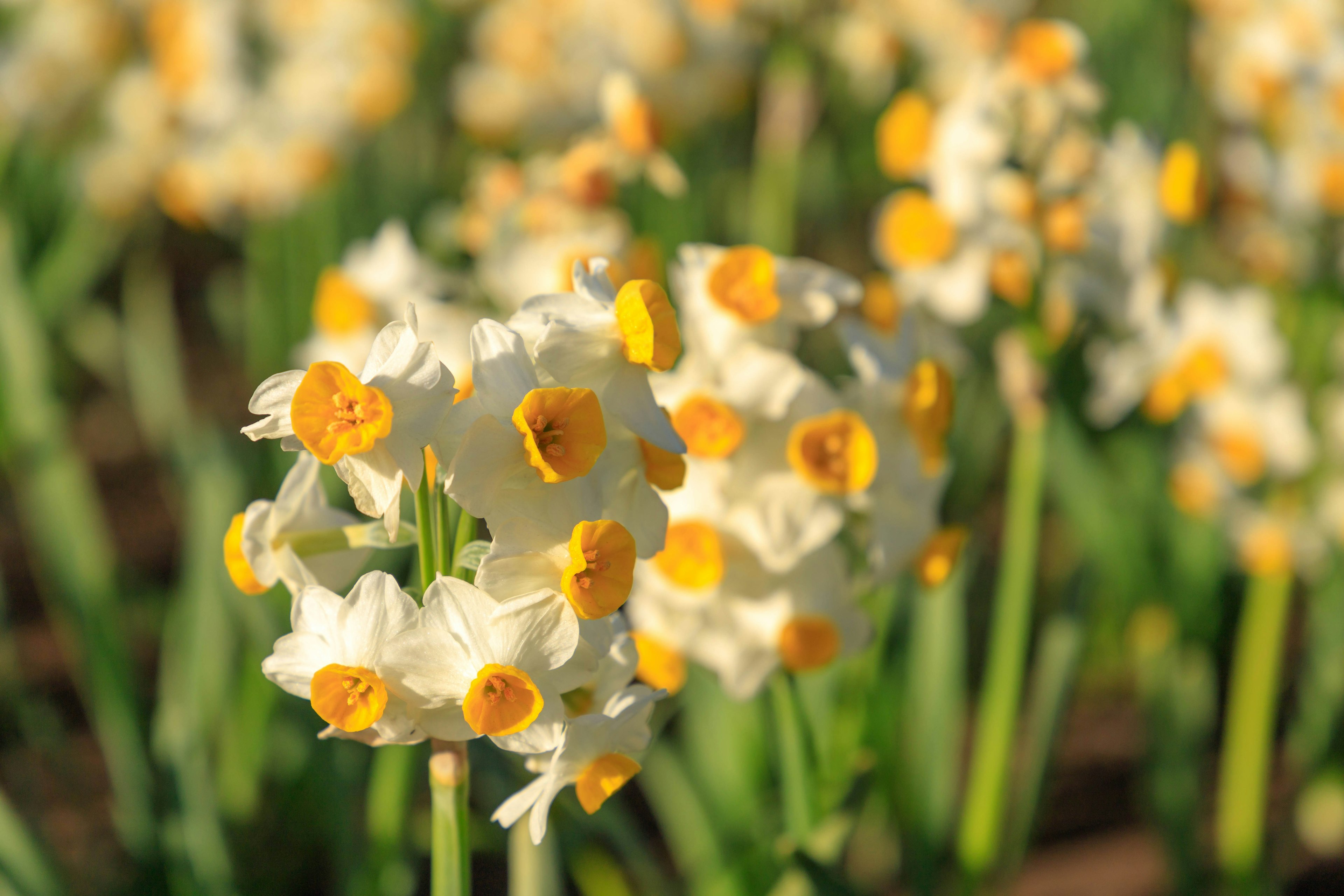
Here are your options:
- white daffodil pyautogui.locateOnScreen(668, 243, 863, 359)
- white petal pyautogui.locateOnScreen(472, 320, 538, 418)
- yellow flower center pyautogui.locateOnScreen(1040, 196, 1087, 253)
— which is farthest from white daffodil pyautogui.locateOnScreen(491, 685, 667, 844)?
yellow flower center pyautogui.locateOnScreen(1040, 196, 1087, 253)

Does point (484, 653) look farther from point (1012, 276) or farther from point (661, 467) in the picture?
point (1012, 276)

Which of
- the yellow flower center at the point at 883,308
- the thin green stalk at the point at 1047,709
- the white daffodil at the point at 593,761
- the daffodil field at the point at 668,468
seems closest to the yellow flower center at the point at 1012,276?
the daffodil field at the point at 668,468

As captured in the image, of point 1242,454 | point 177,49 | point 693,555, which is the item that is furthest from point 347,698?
point 177,49

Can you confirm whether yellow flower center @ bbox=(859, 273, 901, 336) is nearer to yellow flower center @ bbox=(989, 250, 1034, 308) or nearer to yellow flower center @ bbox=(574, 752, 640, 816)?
yellow flower center @ bbox=(989, 250, 1034, 308)

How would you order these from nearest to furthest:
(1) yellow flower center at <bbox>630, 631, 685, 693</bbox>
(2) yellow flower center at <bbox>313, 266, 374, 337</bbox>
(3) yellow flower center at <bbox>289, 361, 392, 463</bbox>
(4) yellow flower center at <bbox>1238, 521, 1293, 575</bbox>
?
(3) yellow flower center at <bbox>289, 361, 392, 463</bbox>, (1) yellow flower center at <bbox>630, 631, 685, 693</bbox>, (2) yellow flower center at <bbox>313, 266, 374, 337</bbox>, (4) yellow flower center at <bbox>1238, 521, 1293, 575</bbox>

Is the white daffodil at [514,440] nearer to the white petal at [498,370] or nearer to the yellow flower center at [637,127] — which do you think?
the white petal at [498,370]

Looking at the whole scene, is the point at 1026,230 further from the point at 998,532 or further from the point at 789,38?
the point at 998,532
